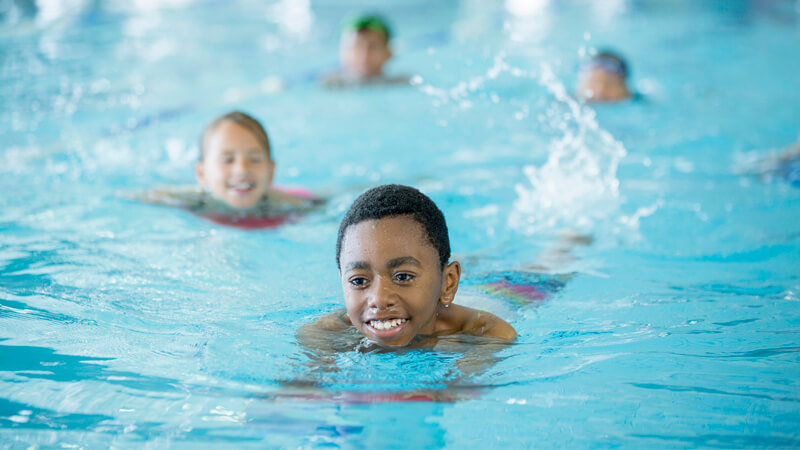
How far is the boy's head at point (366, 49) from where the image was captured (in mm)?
8398

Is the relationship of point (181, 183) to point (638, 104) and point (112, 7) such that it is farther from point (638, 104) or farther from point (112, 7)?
point (112, 7)

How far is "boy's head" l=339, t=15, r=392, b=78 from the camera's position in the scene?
8398mm

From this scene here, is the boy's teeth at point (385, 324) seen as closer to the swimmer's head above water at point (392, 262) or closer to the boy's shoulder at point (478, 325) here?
the swimmer's head above water at point (392, 262)

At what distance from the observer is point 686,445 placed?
241cm

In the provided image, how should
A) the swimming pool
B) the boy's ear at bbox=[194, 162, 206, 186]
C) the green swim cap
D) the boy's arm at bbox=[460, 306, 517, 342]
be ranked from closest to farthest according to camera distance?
1. the swimming pool
2. the boy's arm at bbox=[460, 306, 517, 342]
3. the boy's ear at bbox=[194, 162, 206, 186]
4. the green swim cap

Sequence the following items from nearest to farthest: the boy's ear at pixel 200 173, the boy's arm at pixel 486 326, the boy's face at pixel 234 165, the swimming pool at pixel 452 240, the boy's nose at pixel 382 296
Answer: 1. the swimming pool at pixel 452 240
2. the boy's nose at pixel 382 296
3. the boy's arm at pixel 486 326
4. the boy's face at pixel 234 165
5. the boy's ear at pixel 200 173

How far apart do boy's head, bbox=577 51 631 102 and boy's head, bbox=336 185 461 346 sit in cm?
503

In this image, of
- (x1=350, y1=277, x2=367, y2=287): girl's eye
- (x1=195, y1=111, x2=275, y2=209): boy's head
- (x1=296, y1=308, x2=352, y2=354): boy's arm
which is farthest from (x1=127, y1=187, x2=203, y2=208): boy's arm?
(x1=350, y1=277, x2=367, y2=287): girl's eye

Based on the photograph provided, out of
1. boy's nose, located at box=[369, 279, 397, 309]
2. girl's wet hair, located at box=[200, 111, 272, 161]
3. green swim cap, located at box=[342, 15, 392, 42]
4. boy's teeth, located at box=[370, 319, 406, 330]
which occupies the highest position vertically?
green swim cap, located at box=[342, 15, 392, 42]

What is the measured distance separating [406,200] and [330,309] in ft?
2.48

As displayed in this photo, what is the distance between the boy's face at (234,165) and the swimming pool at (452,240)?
231 mm

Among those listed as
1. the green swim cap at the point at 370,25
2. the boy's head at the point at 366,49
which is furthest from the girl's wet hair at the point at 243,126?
the green swim cap at the point at 370,25

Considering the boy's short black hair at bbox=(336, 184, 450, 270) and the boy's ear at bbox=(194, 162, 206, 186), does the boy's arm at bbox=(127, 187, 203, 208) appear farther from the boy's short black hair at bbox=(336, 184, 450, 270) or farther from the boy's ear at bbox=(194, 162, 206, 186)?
the boy's short black hair at bbox=(336, 184, 450, 270)

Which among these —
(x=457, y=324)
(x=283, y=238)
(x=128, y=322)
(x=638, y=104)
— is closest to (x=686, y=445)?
(x=457, y=324)
